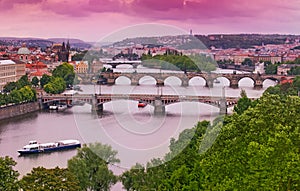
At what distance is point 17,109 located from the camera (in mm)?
19750

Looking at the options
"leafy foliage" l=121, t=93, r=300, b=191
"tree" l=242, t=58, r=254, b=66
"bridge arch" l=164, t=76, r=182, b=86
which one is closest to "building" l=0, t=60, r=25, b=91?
"bridge arch" l=164, t=76, r=182, b=86

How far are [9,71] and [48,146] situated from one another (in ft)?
48.2

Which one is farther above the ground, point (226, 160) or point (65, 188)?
point (226, 160)

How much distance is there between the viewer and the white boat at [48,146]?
524 inches

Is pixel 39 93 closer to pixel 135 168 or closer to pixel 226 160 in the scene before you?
pixel 135 168

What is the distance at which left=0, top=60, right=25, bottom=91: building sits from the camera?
26.7m

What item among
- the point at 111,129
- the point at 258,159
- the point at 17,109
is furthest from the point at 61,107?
the point at 258,159

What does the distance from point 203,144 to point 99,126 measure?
8.40 metres

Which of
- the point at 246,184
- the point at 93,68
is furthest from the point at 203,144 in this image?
the point at 93,68

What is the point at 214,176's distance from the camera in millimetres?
5766

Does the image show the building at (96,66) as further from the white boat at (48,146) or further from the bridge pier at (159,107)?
the white boat at (48,146)

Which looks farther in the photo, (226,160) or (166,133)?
(166,133)

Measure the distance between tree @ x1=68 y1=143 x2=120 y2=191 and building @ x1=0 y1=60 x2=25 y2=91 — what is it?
17.9 meters

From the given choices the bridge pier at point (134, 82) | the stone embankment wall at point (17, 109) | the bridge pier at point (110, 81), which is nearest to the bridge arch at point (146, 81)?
the bridge pier at point (134, 82)
